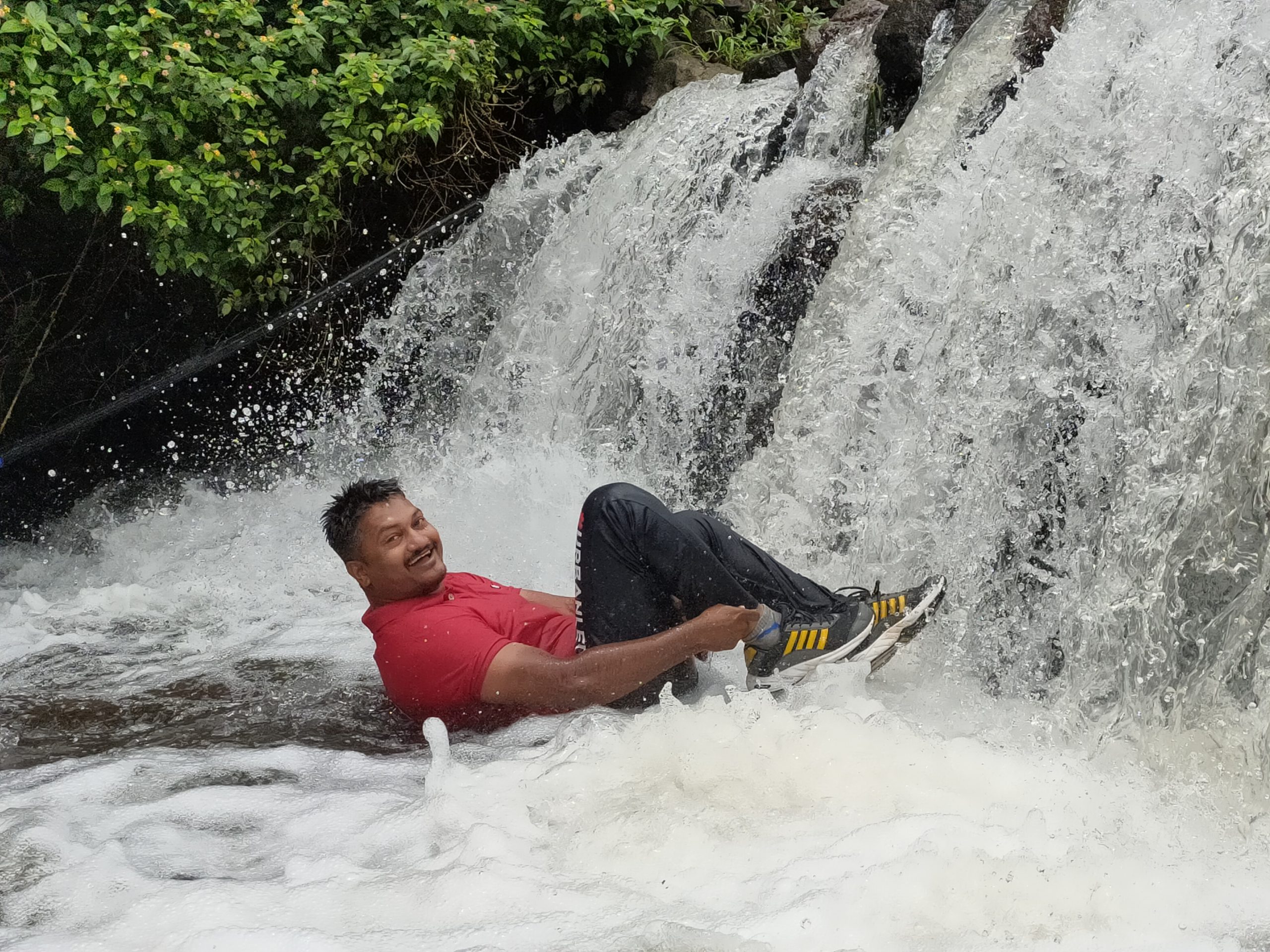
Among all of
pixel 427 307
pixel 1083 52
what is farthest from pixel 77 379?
pixel 1083 52

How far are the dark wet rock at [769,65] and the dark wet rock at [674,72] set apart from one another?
18 centimetres

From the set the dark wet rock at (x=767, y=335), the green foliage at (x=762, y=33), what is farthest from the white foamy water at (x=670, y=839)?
the green foliage at (x=762, y=33)

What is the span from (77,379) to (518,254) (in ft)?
8.50

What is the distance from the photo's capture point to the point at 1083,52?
14.0 ft

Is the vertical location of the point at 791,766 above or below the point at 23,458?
below

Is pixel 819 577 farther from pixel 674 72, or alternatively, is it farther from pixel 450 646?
pixel 674 72

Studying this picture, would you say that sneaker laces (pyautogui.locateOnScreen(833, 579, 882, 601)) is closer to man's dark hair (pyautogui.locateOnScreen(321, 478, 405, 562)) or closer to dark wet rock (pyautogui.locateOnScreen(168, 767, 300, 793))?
man's dark hair (pyautogui.locateOnScreen(321, 478, 405, 562))

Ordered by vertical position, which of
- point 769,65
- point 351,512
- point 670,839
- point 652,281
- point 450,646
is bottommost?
point 670,839

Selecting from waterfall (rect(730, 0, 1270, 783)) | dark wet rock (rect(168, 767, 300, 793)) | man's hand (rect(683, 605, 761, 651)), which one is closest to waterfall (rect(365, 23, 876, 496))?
waterfall (rect(730, 0, 1270, 783))

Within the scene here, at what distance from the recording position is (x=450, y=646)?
2.96 meters

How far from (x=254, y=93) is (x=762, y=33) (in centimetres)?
278

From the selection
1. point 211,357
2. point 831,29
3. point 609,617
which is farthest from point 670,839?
point 211,357

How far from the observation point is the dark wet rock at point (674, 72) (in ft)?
21.5

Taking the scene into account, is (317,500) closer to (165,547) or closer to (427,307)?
(165,547)
